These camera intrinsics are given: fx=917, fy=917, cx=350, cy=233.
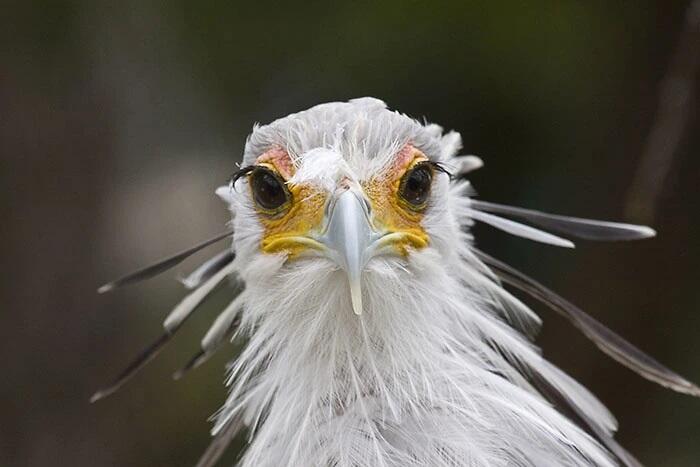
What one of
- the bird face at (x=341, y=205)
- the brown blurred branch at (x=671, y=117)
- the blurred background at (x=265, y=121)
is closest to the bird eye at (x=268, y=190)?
the bird face at (x=341, y=205)

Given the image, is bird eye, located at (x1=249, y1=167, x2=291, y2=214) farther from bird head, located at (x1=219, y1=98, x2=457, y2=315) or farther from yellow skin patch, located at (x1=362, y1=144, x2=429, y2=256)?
yellow skin patch, located at (x1=362, y1=144, x2=429, y2=256)

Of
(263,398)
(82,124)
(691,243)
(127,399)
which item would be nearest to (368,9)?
(82,124)

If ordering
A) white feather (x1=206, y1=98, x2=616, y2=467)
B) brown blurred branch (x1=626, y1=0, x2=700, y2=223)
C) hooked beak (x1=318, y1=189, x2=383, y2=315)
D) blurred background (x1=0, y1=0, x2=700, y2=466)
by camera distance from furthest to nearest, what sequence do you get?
blurred background (x1=0, y1=0, x2=700, y2=466) < brown blurred branch (x1=626, y1=0, x2=700, y2=223) < white feather (x1=206, y1=98, x2=616, y2=467) < hooked beak (x1=318, y1=189, x2=383, y2=315)

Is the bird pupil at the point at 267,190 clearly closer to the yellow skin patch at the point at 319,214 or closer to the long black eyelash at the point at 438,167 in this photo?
the yellow skin patch at the point at 319,214

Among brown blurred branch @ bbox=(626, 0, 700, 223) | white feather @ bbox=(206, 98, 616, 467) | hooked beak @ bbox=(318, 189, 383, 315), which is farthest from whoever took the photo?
brown blurred branch @ bbox=(626, 0, 700, 223)

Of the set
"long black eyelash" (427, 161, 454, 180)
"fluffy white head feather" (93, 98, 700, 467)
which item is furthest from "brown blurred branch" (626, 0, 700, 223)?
"long black eyelash" (427, 161, 454, 180)

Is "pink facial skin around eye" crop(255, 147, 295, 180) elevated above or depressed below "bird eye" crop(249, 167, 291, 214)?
above

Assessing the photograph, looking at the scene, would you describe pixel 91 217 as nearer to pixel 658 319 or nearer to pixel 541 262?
A: pixel 541 262

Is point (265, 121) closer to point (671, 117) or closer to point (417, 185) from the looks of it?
point (671, 117)
